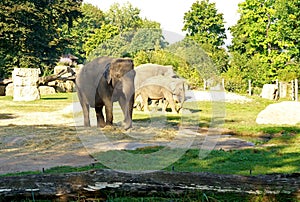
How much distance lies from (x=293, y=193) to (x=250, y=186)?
0.30 m

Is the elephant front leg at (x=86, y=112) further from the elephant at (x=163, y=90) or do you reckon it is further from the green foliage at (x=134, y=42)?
the elephant at (x=163, y=90)

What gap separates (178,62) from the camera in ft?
68.0

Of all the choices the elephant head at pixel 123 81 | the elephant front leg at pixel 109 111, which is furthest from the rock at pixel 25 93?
the elephant head at pixel 123 81

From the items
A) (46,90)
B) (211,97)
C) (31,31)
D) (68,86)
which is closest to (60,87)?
(68,86)

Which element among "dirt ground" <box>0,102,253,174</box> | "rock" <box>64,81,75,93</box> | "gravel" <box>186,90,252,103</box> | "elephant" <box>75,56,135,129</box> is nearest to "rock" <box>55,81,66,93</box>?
"rock" <box>64,81,75,93</box>

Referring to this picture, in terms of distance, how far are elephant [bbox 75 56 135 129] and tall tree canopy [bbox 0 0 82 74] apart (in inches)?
908

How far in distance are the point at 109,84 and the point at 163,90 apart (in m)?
7.23

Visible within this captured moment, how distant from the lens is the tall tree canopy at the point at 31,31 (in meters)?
36.9

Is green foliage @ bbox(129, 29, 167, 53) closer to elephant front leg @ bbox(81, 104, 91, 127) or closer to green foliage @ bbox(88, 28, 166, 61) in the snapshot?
green foliage @ bbox(88, 28, 166, 61)

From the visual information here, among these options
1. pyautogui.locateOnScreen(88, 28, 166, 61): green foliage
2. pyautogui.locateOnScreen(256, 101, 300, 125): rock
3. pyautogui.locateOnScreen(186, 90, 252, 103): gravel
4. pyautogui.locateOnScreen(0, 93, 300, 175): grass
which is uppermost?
pyautogui.locateOnScreen(88, 28, 166, 61): green foliage

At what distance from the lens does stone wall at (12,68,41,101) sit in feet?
89.1

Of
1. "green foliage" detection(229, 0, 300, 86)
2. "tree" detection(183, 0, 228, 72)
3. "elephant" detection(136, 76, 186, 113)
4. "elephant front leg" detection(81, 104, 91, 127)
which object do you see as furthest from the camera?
"tree" detection(183, 0, 228, 72)

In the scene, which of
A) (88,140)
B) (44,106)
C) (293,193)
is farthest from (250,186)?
(44,106)

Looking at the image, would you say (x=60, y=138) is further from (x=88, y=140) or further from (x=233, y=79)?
(x=233, y=79)
